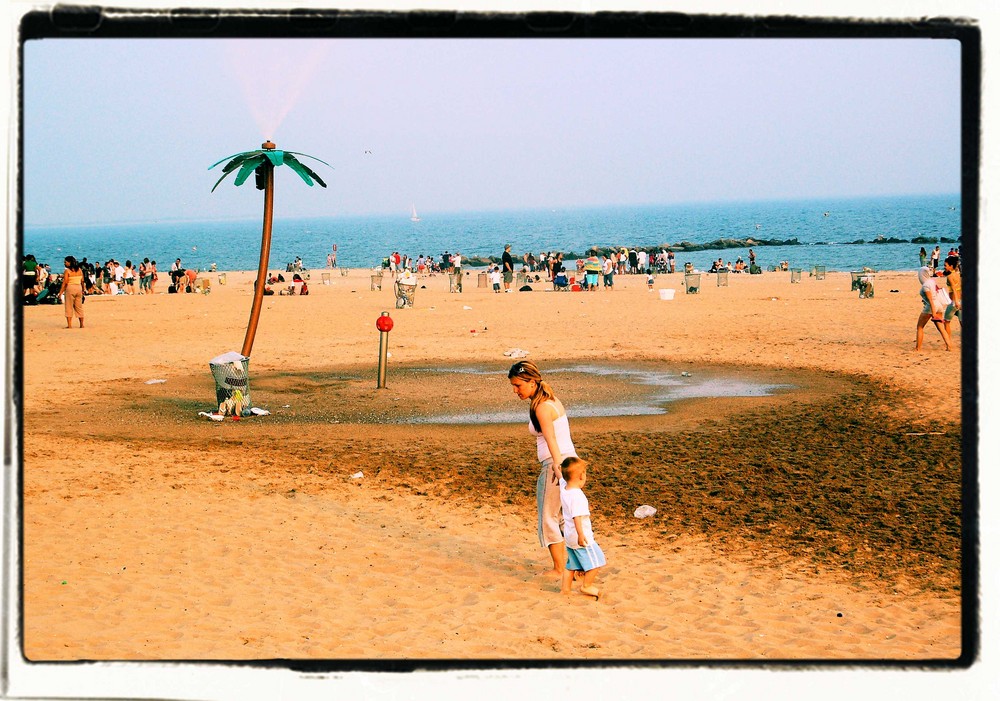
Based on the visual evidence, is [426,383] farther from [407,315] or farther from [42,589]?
[407,315]

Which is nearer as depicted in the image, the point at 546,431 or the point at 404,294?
the point at 546,431

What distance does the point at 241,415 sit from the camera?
14.4 m

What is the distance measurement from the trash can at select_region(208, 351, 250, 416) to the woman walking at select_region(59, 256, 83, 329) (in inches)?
417

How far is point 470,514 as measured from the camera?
10.1 metres

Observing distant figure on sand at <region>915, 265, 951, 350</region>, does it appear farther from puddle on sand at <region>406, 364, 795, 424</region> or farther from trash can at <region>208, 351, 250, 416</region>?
trash can at <region>208, 351, 250, 416</region>

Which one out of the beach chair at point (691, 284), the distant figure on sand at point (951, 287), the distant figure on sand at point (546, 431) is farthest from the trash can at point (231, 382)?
the beach chair at point (691, 284)

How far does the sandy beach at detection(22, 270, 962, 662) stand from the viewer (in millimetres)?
7242


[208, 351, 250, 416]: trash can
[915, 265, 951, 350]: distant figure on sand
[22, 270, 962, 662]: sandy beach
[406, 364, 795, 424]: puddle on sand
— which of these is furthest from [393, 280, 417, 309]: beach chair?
[208, 351, 250, 416]: trash can

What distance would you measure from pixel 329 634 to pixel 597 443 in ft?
19.2

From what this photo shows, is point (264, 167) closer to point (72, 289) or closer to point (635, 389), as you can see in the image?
point (635, 389)

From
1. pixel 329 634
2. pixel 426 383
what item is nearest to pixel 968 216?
pixel 329 634

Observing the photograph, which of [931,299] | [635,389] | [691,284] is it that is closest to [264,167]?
[635,389]

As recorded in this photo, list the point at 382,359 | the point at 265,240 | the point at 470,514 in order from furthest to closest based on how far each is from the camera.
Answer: the point at 382,359 → the point at 265,240 → the point at 470,514

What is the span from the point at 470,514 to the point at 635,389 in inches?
267
